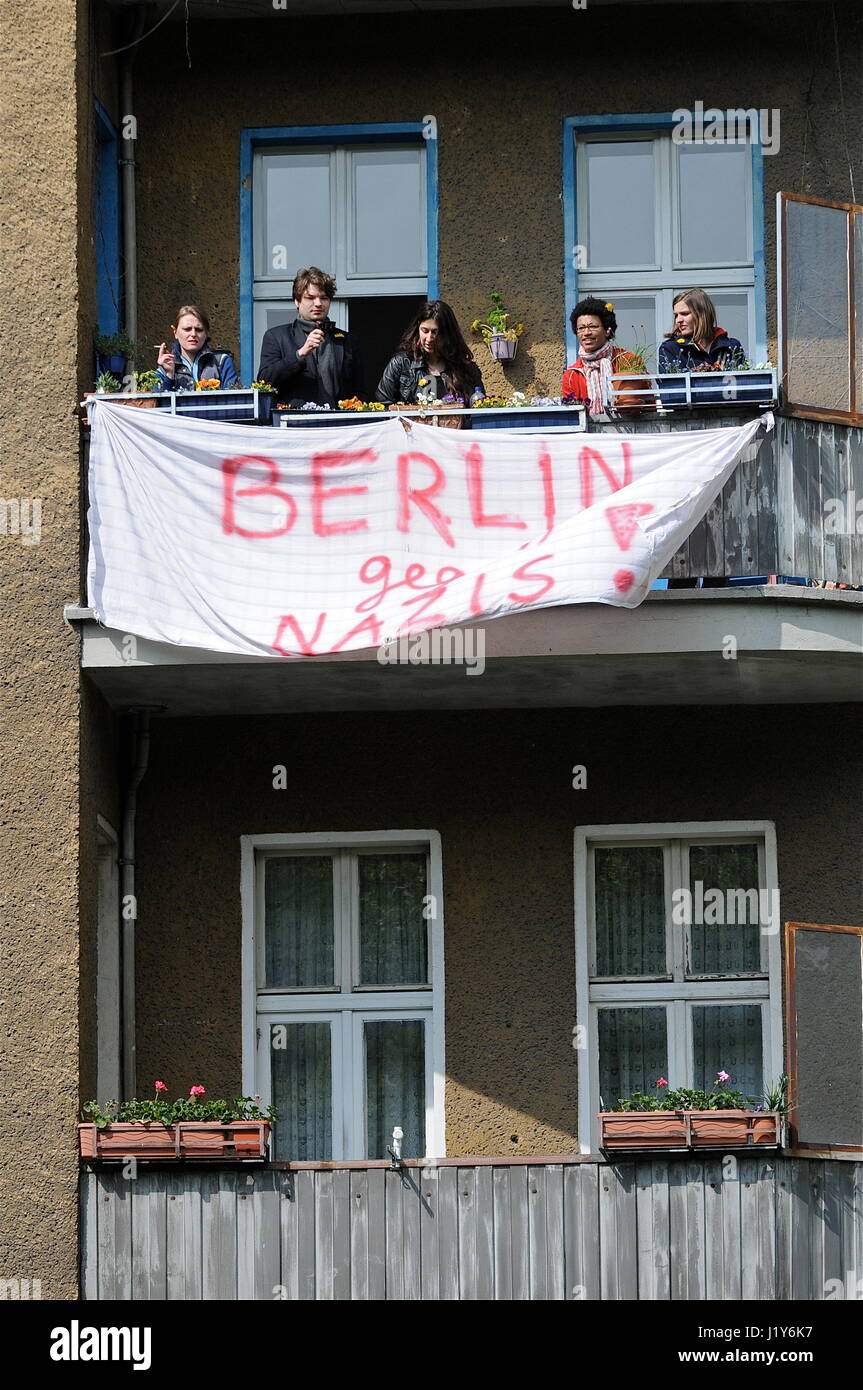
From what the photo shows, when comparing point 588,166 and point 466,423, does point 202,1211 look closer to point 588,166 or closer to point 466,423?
point 466,423

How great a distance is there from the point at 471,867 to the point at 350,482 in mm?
2491

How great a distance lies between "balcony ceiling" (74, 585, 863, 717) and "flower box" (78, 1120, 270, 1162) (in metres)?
2.35

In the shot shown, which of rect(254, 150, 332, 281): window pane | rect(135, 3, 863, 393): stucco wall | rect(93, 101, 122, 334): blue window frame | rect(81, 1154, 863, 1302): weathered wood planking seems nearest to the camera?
rect(81, 1154, 863, 1302): weathered wood planking

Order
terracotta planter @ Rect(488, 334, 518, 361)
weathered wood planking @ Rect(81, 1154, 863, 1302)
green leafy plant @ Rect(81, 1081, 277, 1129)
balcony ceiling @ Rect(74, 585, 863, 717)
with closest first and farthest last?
weathered wood planking @ Rect(81, 1154, 863, 1302), green leafy plant @ Rect(81, 1081, 277, 1129), balcony ceiling @ Rect(74, 585, 863, 717), terracotta planter @ Rect(488, 334, 518, 361)

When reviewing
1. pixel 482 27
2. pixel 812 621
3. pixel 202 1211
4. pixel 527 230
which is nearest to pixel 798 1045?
pixel 812 621

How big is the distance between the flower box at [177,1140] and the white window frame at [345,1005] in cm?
138

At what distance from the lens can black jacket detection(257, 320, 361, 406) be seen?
591 inches

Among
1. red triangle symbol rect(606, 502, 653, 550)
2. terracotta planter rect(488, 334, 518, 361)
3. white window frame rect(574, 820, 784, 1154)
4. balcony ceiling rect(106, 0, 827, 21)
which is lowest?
white window frame rect(574, 820, 784, 1154)

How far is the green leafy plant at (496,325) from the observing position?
16172 mm

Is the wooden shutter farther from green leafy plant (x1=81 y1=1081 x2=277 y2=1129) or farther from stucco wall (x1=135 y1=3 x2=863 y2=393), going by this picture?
stucco wall (x1=135 y1=3 x2=863 y2=393)

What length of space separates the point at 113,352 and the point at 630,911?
13.8 ft

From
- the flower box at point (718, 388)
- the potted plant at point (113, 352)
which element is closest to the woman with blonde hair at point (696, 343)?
the flower box at point (718, 388)

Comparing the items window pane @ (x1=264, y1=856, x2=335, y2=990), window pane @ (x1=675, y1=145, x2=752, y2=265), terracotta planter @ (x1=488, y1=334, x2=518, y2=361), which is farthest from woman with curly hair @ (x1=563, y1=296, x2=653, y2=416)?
window pane @ (x1=264, y1=856, x2=335, y2=990)

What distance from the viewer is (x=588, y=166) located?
16.6 meters
